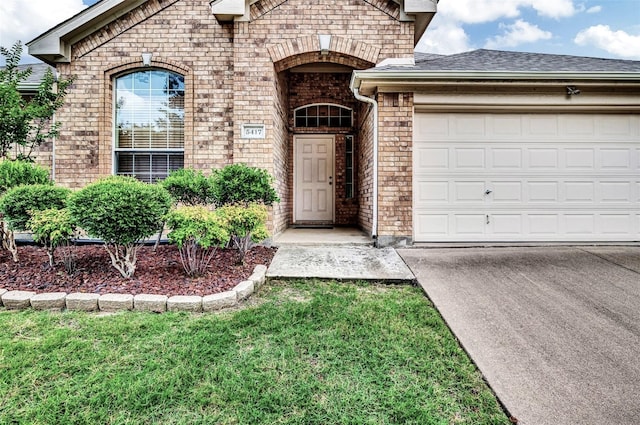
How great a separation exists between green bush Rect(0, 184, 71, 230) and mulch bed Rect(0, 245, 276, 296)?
0.58 m

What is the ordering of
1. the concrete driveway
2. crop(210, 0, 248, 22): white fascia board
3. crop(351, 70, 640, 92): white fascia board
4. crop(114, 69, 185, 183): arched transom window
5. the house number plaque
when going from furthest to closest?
crop(114, 69, 185, 183): arched transom window
the house number plaque
crop(210, 0, 248, 22): white fascia board
crop(351, 70, 640, 92): white fascia board
the concrete driveway

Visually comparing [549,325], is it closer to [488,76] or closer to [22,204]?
[488,76]

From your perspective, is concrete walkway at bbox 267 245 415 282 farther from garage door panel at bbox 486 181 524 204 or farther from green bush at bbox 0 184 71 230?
green bush at bbox 0 184 71 230

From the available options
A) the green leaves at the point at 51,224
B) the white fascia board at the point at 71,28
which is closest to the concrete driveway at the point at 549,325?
the green leaves at the point at 51,224

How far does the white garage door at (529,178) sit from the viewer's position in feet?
18.7

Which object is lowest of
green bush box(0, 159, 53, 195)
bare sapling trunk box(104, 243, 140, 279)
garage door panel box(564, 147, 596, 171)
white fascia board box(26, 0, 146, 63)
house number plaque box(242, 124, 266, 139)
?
bare sapling trunk box(104, 243, 140, 279)

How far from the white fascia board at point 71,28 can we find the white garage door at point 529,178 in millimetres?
5722

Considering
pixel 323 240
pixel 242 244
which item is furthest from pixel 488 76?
pixel 242 244

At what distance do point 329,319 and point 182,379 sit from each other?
4.04 feet

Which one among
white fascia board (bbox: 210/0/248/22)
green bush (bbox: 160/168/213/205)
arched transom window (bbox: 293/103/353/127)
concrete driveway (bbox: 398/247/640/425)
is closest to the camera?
concrete driveway (bbox: 398/247/640/425)

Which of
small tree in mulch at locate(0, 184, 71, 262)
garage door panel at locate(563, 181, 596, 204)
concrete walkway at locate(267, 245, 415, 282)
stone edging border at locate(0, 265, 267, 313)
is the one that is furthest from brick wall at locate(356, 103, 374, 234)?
small tree in mulch at locate(0, 184, 71, 262)

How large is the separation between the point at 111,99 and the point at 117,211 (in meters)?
4.14

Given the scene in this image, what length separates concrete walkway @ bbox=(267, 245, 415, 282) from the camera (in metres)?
3.99

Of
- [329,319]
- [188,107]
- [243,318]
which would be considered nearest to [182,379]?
[243,318]
